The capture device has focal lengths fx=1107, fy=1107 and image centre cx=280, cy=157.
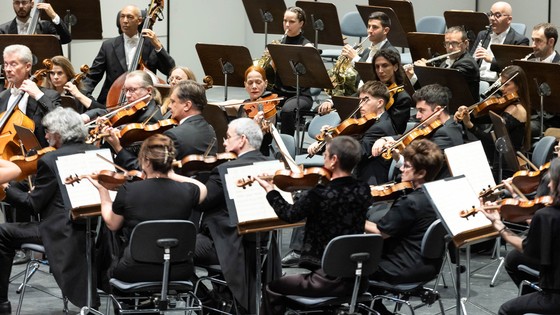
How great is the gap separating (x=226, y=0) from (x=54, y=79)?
5.77 meters

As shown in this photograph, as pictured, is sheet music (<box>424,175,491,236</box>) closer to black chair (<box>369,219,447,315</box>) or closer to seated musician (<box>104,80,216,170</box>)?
black chair (<box>369,219,447,315</box>)

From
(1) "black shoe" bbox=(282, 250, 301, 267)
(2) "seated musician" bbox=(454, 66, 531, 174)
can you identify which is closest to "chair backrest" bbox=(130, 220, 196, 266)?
(1) "black shoe" bbox=(282, 250, 301, 267)

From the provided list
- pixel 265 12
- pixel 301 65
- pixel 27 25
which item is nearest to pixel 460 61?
pixel 301 65

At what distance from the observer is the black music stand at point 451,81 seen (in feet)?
26.4

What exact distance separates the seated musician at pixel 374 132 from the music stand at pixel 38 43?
2.61 meters

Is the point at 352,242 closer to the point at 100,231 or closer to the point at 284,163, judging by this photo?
the point at 284,163

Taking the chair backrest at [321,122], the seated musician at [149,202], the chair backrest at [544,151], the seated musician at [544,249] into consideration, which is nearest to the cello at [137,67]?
the chair backrest at [321,122]

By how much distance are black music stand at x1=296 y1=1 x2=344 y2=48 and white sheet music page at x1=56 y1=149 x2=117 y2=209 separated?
4.41 meters

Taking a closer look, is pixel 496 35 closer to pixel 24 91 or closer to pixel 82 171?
pixel 24 91

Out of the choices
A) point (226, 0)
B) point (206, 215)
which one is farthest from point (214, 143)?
point (226, 0)

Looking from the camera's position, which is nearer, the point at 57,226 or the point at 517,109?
the point at 57,226

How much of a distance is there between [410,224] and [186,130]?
171 centimetres

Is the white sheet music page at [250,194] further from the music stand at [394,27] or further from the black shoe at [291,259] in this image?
the music stand at [394,27]

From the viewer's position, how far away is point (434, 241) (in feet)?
18.4
